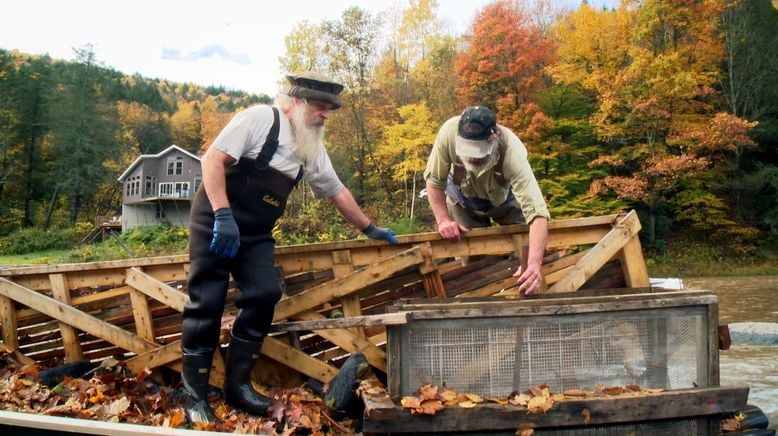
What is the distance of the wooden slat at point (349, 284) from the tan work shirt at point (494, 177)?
955 mm

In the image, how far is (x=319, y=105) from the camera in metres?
3.92

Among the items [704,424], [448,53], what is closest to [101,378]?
[704,424]

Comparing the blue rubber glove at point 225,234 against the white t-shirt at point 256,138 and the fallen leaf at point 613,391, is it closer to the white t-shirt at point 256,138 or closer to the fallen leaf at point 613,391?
the white t-shirt at point 256,138

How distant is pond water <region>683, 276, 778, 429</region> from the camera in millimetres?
6801

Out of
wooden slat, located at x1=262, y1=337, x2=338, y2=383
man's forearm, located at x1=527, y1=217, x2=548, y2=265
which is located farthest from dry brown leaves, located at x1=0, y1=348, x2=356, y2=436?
man's forearm, located at x1=527, y1=217, x2=548, y2=265

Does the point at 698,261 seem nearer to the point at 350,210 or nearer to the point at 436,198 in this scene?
the point at 436,198

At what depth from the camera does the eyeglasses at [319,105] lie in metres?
3.89

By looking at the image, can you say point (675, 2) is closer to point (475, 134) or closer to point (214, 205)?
point (475, 134)

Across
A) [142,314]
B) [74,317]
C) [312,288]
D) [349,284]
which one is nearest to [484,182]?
[349,284]

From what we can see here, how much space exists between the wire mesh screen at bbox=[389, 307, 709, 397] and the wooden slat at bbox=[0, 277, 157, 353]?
91.7 inches

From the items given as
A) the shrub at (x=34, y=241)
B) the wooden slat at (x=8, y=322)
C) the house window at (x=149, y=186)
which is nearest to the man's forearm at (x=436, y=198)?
the wooden slat at (x=8, y=322)

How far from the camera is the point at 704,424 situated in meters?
3.55

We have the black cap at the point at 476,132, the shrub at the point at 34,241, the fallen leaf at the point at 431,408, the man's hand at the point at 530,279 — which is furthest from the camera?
the shrub at the point at 34,241

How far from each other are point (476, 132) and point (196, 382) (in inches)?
107
